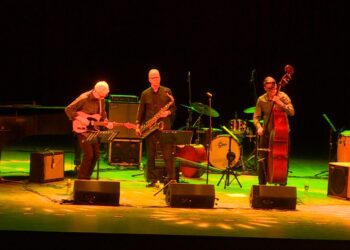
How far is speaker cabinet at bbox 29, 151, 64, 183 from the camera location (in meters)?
11.1

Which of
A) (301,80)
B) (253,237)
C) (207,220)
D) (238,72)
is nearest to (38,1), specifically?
(238,72)

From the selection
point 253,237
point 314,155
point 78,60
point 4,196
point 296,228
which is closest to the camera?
point 253,237

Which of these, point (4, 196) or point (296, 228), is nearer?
point (296, 228)

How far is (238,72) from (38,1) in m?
5.43

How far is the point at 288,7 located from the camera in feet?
54.8

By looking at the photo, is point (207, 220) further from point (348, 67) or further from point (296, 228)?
point (348, 67)

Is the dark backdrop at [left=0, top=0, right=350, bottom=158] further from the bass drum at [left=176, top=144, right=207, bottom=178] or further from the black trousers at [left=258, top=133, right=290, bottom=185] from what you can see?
the black trousers at [left=258, top=133, right=290, bottom=185]

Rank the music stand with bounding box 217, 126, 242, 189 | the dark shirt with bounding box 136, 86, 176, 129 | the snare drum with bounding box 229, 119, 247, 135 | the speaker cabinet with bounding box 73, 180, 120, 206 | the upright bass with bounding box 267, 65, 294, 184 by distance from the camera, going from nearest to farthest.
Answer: the speaker cabinet with bounding box 73, 180, 120, 206 < the upright bass with bounding box 267, 65, 294, 184 < the dark shirt with bounding box 136, 86, 176, 129 < the music stand with bounding box 217, 126, 242, 189 < the snare drum with bounding box 229, 119, 247, 135

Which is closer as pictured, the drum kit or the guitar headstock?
the guitar headstock

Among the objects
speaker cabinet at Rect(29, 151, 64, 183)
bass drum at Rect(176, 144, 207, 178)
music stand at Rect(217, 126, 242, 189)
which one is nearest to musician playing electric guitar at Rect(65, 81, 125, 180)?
speaker cabinet at Rect(29, 151, 64, 183)

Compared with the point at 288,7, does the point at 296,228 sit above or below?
below

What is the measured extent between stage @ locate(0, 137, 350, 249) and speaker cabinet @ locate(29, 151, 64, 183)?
14 centimetres

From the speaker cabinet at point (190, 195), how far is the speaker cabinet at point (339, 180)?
2.43 meters

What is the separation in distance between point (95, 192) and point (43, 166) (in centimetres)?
230
